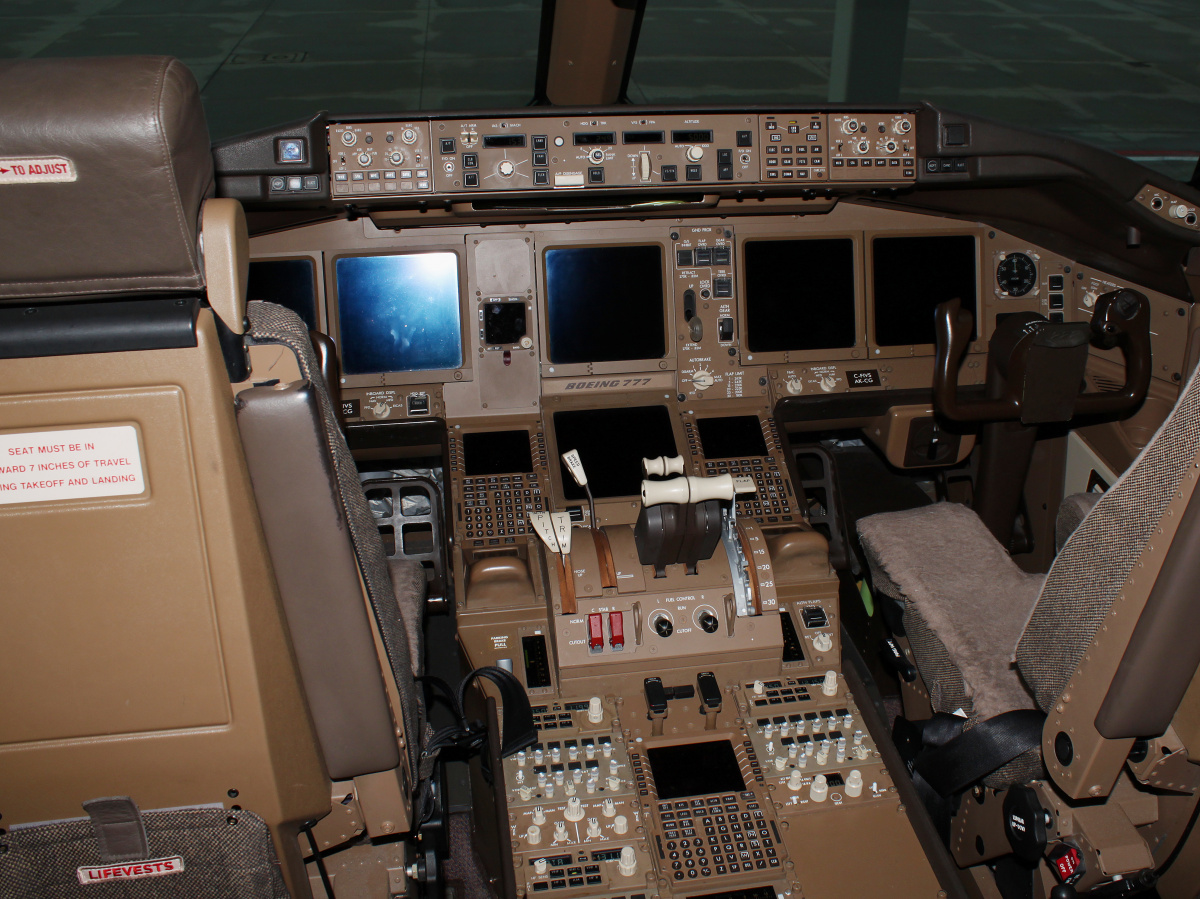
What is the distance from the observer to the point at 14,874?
1.11 metres

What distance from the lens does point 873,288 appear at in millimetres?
2910

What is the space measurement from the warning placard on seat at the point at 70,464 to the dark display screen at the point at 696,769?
1.28 metres

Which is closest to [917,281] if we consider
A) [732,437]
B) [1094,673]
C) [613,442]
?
[732,437]

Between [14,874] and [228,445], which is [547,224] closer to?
[228,445]

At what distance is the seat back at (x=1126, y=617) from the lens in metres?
1.17

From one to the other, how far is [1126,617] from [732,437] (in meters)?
1.62

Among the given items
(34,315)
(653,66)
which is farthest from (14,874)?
(653,66)

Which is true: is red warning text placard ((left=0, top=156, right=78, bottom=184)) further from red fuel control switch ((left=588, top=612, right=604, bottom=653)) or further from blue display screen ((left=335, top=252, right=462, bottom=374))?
blue display screen ((left=335, top=252, right=462, bottom=374))

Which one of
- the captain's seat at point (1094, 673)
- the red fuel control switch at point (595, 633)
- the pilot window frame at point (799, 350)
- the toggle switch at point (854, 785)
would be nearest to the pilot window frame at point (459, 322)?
the pilot window frame at point (799, 350)

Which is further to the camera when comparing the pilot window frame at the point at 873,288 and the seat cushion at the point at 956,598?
the pilot window frame at the point at 873,288

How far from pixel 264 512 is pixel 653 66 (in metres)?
8.52

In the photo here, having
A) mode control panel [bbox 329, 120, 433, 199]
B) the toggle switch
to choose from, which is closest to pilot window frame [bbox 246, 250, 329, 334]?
mode control panel [bbox 329, 120, 433, 199]

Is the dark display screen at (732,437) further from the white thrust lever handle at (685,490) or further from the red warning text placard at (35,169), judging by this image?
the red warning text placard at (35,169)

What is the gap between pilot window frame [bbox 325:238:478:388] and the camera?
267 cm
